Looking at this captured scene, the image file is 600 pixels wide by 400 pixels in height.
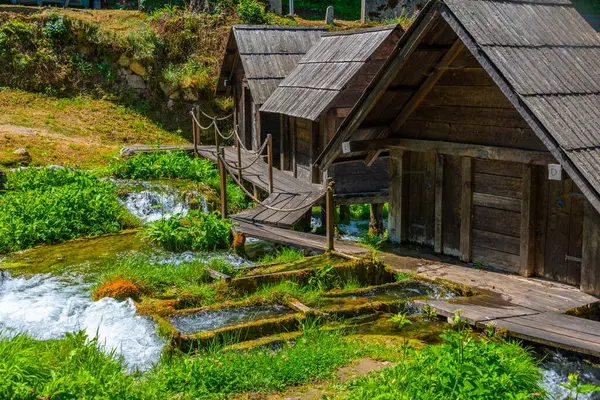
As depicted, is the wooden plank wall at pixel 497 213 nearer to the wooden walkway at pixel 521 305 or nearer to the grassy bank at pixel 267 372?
the wooden walkway at pixel 521 305

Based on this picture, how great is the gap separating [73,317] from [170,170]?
10.5 metres

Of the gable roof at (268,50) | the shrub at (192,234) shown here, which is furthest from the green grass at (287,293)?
the gable roof at (268,50)

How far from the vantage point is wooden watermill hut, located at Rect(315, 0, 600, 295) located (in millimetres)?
8672

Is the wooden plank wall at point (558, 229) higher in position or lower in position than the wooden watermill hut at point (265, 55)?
lower

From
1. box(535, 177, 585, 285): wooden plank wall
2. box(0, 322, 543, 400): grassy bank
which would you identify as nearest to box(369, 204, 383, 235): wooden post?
box(535, 177, 585, 285): wooden plank wall

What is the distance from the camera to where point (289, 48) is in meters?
20.2

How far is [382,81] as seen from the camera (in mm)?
10281

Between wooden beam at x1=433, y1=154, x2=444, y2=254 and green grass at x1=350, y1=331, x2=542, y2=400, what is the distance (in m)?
4.56

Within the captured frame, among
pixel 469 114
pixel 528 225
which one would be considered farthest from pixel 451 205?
pixel 528 225

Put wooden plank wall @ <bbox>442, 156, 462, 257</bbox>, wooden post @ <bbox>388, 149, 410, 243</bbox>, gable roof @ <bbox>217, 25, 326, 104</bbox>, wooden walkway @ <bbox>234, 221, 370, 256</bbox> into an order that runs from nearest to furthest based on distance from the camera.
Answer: wooden plank wall @ <bbox>442, 156, 462, 257</bbox> → wooden post @ <bbox>388, 149, 410, 243</bbox> → wooden walkway @ <bbox>234, 221, 370, 256</bbox> → gable roof @ <bbox>217, 25, 326, 104</bbox>

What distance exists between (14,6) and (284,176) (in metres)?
15.8

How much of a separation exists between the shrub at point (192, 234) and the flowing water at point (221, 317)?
483 cm

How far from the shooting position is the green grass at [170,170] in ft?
63.9

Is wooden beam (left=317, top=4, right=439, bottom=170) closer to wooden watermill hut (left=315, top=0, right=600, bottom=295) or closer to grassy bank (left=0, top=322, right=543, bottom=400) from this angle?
wooden watermill hut (left=315, top=0, right=600, bottom=295)
